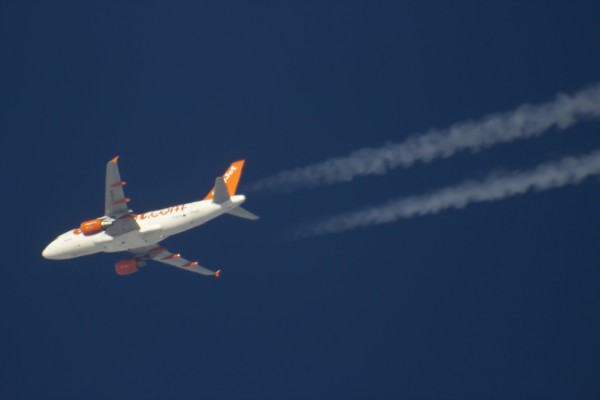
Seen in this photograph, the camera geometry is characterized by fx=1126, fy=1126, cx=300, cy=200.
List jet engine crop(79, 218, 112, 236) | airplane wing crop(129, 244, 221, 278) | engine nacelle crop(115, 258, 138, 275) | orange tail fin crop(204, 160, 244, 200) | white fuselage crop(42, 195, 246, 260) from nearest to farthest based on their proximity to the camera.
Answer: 1. white fuselage crop(42, 195, 246, 260)
2. jet engine crop(79, 218, 112, 236)
3. orange tail fin crop(204, 160, 244, 200)
4. engine nacelle crop(115, 258, 138, 275)
5. airplane wing crop(129, 244, 221, 278)

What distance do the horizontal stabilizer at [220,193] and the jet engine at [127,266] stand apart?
26.0 ft

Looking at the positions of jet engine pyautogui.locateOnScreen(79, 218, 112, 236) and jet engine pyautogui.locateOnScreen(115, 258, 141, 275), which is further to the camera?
jet engine pyautogui.locateOnScreen(115, 258, 141, 275)

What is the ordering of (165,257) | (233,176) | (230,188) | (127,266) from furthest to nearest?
(165,257) < (127,266) < (233,176) < (230,188)

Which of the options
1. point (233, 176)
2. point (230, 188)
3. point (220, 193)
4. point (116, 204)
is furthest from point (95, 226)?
point (233, 176)

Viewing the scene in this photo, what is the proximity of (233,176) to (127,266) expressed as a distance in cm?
742

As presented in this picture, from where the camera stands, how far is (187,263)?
2058 inches

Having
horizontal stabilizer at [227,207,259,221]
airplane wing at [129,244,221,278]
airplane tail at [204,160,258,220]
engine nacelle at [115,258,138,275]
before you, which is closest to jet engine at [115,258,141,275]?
engine nacelle at [115,258,138,275]

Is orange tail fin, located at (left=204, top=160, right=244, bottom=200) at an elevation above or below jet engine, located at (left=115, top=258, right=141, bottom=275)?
above

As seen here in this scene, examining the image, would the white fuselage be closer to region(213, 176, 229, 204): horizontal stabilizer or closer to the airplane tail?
region(213, 176, 229, 204): horizontal stabilizer

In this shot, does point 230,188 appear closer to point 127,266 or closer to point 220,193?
point 220,193

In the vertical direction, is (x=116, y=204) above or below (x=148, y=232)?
above

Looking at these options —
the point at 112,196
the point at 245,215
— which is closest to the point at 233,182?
the point at 245,215

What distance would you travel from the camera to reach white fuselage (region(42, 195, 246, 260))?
1794 inches

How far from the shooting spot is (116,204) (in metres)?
45.5
